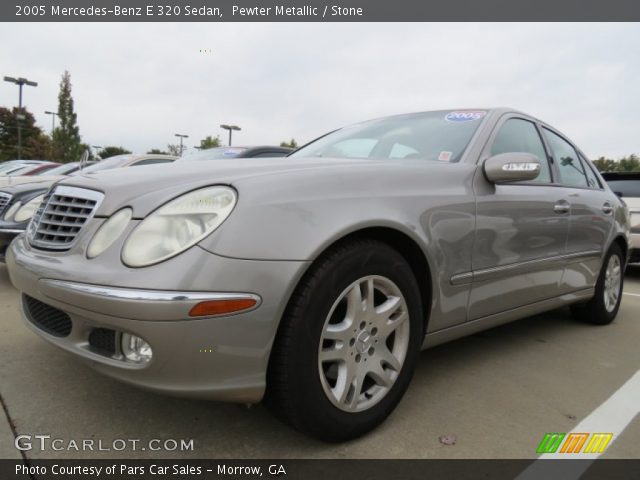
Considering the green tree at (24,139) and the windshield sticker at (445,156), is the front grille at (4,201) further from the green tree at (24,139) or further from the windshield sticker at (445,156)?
the green tree at (24,139)

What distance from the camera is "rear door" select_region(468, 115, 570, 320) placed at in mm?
2248

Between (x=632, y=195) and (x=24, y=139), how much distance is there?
3942 centimetres

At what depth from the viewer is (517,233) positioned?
2.42 meters

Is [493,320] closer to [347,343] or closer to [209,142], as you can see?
[347,343]

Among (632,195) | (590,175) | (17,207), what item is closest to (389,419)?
(590,175)

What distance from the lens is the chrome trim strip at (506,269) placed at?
83.5 inches

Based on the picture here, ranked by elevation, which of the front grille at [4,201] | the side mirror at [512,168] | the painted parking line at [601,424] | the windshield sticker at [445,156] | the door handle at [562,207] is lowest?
the painted parking line at [601,424]

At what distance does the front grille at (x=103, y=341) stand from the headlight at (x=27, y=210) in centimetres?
267

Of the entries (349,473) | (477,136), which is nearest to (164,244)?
(349,473)

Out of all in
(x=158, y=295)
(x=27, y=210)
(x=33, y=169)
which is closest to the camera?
(x=158, y=295)

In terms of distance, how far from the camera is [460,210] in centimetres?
211

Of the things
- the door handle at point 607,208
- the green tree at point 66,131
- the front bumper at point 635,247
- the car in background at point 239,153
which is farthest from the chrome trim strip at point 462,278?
the green tree at point 66,131

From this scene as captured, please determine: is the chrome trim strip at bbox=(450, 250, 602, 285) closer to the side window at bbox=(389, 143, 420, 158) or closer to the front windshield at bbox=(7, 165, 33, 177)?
the side window at bbox=(389, 143, 420, 158)

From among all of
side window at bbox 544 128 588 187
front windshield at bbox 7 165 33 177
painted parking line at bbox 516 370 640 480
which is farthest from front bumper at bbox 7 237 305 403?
A: front windshield at bbox 7 165 33 177
